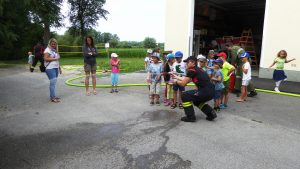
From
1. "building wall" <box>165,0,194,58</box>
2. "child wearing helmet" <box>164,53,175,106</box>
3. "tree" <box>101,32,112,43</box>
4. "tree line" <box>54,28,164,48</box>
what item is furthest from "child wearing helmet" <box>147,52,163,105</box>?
"tree" <box>101,32,112,43</box>

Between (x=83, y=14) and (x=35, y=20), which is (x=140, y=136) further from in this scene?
(x=83, y=14)

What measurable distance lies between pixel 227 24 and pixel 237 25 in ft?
4.78

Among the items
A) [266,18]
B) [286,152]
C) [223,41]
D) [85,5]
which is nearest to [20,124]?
[286,152]

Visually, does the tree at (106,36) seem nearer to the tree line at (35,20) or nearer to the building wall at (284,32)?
the tree line at (35,20)

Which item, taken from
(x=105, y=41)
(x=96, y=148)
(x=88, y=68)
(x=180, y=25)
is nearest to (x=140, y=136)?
(x=96, y=148)

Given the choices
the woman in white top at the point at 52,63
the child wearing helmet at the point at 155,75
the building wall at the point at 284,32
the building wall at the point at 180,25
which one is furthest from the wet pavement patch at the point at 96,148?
the building wall at the point at 180,25

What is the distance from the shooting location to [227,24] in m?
21.2

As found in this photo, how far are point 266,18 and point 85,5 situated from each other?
114 feet

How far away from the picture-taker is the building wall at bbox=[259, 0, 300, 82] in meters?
10.5

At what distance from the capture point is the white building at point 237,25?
10.6 m

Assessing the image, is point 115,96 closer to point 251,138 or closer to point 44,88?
point 44,88

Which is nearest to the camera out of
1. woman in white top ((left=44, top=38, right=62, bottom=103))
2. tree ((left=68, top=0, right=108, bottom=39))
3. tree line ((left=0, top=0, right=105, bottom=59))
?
tree line ((left=0, top=0, right=105, bottom=59))

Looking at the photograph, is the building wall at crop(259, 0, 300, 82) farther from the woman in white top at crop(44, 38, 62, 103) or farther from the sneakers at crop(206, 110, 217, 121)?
the woman in white top at crop(44, 38, 62, 103)

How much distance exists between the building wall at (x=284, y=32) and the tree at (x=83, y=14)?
33.4 meters
